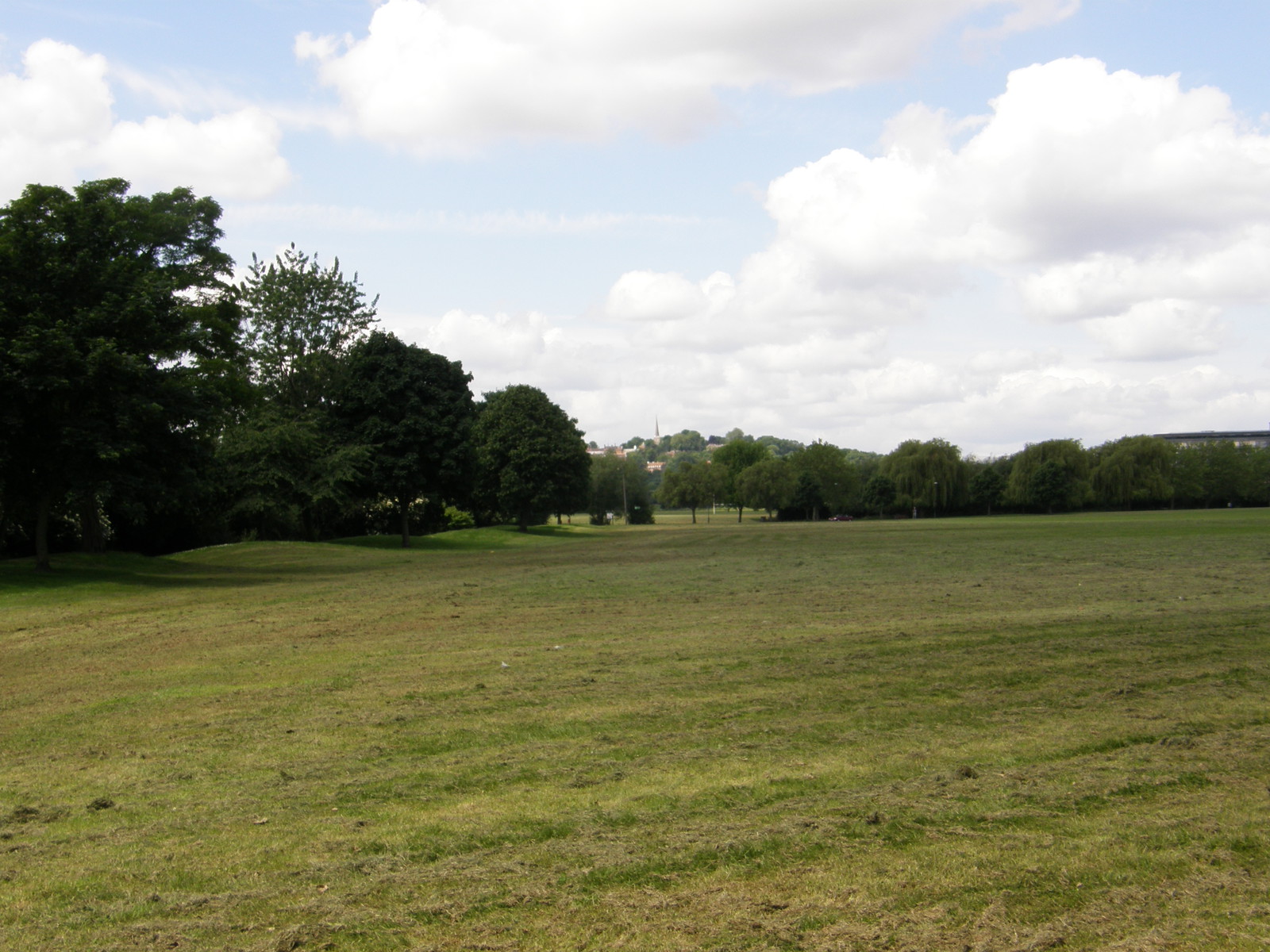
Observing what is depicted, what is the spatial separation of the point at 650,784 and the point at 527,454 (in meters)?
57.9

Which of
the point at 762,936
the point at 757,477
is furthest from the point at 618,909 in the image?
the point at 757,477

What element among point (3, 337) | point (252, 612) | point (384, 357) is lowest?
point (252, 612)

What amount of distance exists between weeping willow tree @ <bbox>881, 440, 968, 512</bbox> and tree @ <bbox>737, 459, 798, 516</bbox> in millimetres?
13132

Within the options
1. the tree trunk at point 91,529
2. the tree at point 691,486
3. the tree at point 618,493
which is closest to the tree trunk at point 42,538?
the tree trunk at point 91,529

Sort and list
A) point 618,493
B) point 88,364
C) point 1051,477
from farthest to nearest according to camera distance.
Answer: point 618,493
point 1051,477
point 88,364

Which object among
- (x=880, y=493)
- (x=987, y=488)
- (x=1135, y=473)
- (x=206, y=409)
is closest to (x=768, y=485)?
(x=880, y=493)

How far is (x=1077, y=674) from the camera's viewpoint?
35.0 ft

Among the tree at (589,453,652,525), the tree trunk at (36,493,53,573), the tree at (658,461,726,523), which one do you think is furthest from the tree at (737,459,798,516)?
the tree trunk at (36,493,53,573)

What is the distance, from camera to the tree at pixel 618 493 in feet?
387

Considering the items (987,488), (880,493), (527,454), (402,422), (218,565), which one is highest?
(402,422)

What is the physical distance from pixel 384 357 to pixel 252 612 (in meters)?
34.5

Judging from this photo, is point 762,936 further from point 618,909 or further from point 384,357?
point 384,357

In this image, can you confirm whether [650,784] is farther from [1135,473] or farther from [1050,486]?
[1135,473]

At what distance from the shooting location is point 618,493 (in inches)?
4692
